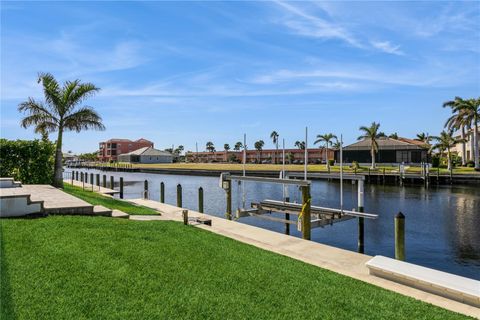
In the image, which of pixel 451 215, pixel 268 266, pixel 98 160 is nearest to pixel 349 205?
→ pixel 451 215

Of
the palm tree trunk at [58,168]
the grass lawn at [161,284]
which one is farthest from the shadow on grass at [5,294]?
the palm tree trunk at [58,168]

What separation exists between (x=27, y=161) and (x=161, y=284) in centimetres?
1844

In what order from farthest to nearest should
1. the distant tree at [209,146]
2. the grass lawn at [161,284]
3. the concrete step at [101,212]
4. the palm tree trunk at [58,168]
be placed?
1. the distant tree at [209,146]
2. the palm tree trunk at [58,168]
3. the concrete step at [101,212]
4. the grass lawn at [161,284]

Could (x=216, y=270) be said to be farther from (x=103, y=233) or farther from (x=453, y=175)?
(x=453, y=175)

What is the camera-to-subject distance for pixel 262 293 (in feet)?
18.9

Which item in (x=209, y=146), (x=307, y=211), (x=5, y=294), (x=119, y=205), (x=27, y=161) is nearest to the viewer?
(x=5, y=294)

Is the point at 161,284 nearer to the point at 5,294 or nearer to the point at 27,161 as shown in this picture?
the point at 5,294

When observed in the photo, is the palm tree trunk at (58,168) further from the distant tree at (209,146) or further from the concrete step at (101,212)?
the distant tree at (209,146)

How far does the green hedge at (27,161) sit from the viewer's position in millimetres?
19406

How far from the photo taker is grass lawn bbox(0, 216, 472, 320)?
4.91m

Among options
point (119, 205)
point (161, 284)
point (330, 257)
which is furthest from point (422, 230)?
point (161, 284)

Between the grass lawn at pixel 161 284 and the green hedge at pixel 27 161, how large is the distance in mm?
13613

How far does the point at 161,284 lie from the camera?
571 centimetres

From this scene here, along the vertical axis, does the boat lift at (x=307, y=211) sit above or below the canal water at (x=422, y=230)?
above
